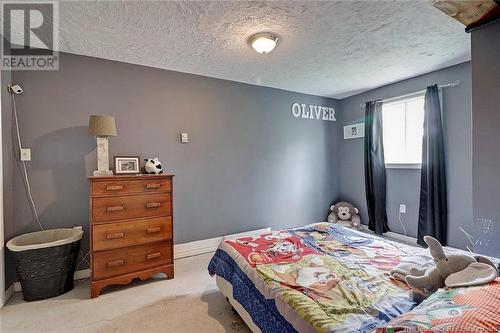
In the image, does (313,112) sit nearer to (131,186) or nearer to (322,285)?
(131,186)

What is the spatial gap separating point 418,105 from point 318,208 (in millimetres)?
2231

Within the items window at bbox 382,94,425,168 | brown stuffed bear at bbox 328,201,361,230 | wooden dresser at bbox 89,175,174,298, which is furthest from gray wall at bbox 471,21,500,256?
wooden dresser at bbox 89,175,174,298

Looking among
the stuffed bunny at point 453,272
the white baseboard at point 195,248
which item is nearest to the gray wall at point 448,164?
the stuffed bunny at point 453,272

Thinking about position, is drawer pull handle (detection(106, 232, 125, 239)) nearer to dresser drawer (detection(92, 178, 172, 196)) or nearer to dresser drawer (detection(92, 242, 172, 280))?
dresser drawer (detection(92, 242, 172, 280))

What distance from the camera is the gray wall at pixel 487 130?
1.58 m

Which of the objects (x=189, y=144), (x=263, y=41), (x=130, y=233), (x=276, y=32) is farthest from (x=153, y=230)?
(x=276, y=32)

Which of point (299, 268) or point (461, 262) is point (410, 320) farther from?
point (299, 268)

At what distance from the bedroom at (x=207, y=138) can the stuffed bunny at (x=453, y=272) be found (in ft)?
0.33

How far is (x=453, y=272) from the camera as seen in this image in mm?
1181

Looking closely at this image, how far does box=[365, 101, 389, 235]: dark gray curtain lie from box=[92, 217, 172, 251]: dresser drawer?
315 centimetres

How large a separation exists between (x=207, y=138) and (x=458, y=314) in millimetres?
2941

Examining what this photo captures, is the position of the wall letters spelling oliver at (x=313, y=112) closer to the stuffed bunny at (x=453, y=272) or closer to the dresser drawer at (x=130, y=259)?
the dresser drawer at (x=130, y=259)

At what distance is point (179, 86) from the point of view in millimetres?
3070

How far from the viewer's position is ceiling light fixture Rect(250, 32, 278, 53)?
2193 millimetres
